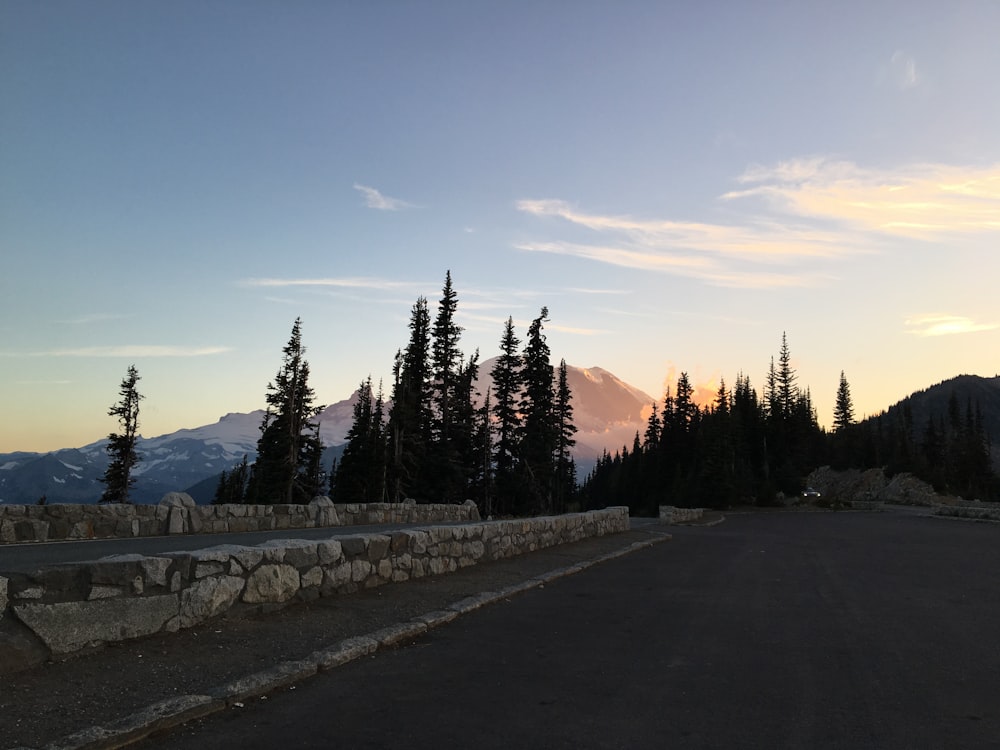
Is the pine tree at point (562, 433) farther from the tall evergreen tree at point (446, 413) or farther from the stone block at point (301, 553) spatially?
the stone block at point (301, 553)

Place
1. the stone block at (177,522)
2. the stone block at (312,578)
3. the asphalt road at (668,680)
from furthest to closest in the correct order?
the stone block at (177,522) → the stone block at (312,578) → the asphalt road at (668,680)

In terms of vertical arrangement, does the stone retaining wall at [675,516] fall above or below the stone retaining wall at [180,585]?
below

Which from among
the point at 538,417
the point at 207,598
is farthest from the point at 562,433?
the point at 207,598

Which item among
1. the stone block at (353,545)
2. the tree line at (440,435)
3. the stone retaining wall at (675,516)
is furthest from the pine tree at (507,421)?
the stone block at (353,545)

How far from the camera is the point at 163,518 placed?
607 inches

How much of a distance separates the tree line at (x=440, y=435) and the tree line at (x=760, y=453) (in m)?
22.3

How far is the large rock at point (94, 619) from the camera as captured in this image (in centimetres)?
507

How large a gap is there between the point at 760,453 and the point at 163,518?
9794 cm

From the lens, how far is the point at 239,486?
251ft

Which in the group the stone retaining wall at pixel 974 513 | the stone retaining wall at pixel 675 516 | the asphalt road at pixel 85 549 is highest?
the asphalt road at pixel 85 549

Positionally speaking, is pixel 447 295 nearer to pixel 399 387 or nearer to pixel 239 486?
pixel 399 387

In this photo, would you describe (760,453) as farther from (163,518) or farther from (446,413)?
(163,518)

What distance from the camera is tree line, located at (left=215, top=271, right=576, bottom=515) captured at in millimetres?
55094

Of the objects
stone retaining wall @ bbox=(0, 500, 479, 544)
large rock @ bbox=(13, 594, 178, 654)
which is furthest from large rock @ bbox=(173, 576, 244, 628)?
stone retaining wall @ bbox=(0, 500, 479, 544)
